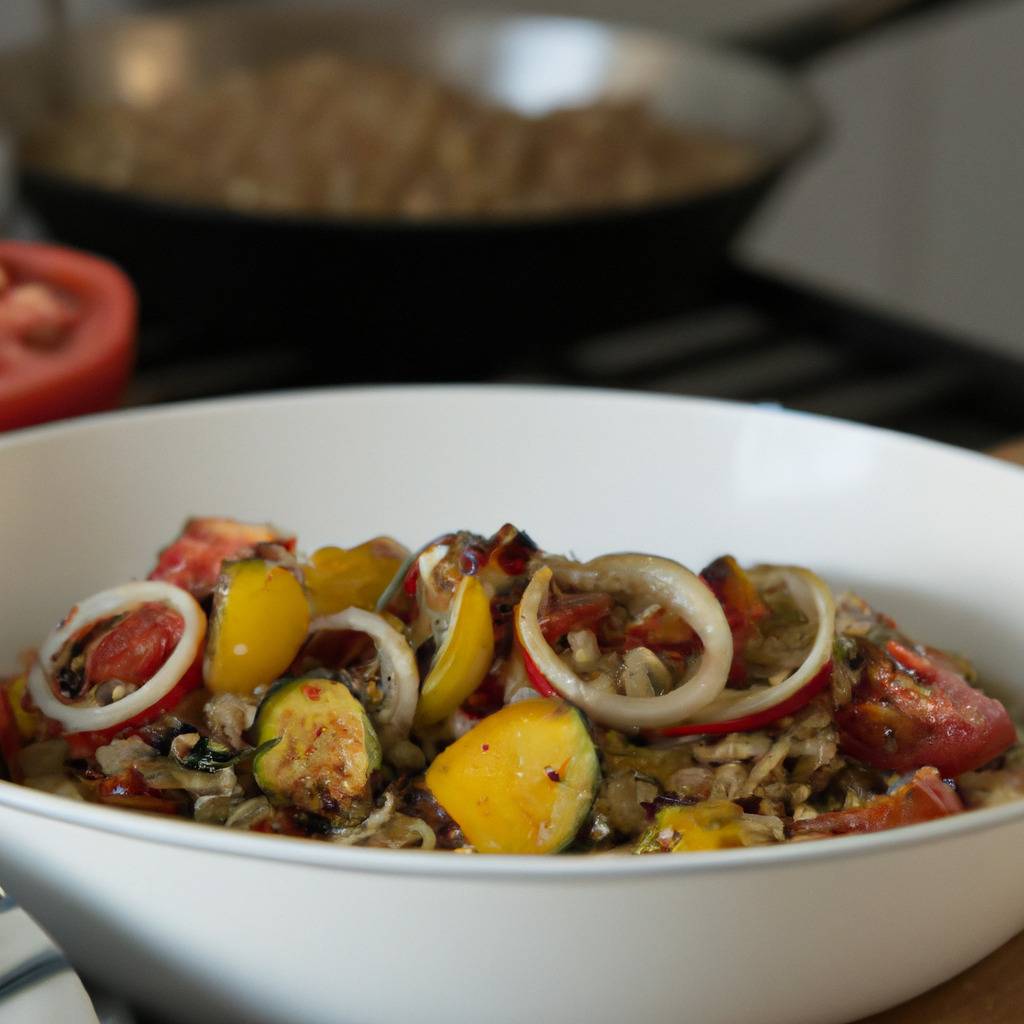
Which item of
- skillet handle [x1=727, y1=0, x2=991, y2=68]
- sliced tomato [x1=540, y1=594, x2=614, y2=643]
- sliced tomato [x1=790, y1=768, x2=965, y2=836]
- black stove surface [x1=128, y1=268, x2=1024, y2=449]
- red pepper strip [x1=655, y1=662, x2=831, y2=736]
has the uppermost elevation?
skillet handle [x1=727, y1=0, x2=991, y2=68]

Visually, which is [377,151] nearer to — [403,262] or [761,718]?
[403,262]

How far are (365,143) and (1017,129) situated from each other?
279cm

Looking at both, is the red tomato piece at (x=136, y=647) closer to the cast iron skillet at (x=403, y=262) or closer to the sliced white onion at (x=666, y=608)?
the sliced white onion at (x=666, y=608)

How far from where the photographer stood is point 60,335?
1182mm

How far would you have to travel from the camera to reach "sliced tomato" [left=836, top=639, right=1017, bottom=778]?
739 mm

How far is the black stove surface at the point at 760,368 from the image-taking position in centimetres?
158

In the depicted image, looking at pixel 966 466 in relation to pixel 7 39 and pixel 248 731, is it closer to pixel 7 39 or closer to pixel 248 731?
pixel 248 731

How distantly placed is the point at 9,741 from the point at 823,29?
1.90 meters

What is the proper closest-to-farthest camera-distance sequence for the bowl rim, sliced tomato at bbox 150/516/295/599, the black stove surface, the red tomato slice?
the bowl rim
sliced tomato at bbox 150/516/295/599
the red tomato slice
the black stove surface

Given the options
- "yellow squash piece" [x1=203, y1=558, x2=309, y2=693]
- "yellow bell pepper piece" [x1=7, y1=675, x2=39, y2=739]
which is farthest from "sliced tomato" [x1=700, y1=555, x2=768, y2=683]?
"yellow bell pepper piece" [x1=7, y1=675, x2=39, y2=739]

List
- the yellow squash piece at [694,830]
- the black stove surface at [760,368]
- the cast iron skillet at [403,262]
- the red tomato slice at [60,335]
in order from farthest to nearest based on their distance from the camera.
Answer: the black stove surface at [760,368] < the cast iron skillet at [403,262] < the red tomato slice at [60,335] < the yellow squash piece at [694,830]

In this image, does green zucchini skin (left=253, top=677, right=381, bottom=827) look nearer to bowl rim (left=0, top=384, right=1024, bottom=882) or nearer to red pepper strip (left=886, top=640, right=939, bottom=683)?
bowl rim (left=0, top=384, right=1024, bottom=882)

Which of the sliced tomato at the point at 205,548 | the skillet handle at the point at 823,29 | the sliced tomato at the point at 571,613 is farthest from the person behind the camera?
the skillet handle at the point at 823,29

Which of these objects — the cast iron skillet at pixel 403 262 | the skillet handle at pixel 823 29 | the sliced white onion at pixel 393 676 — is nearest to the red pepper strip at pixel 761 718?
the sliced white onion at pixel 393 676
